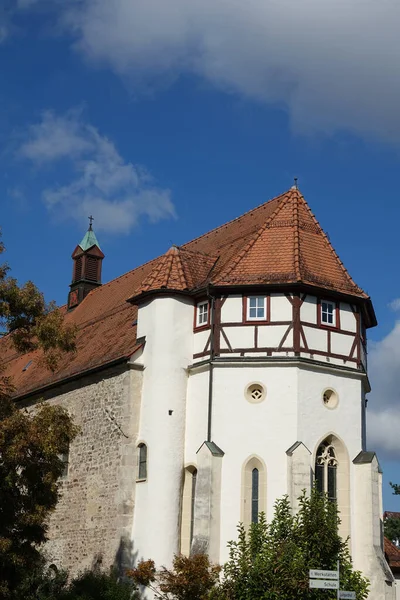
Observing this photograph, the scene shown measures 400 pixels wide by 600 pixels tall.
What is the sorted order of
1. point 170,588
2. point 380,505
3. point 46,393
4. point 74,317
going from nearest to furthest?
point 170,588
point 380,505
point 46,393
point 74,317

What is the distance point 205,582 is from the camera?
22359mm

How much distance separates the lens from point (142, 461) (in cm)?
2747

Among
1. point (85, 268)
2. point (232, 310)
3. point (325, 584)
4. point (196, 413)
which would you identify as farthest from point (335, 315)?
point (85, 268)

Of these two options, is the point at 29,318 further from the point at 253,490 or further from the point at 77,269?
the point at 77,269

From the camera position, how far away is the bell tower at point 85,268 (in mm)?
43781

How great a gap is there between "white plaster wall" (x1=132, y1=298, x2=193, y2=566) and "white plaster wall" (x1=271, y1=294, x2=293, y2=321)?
9.80ft

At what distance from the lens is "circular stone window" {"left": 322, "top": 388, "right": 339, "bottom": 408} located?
26.8 m

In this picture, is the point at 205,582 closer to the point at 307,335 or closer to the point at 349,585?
the point at 349,585

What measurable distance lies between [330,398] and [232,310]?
3.93 m

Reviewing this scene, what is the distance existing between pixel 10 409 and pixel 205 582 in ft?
21.7

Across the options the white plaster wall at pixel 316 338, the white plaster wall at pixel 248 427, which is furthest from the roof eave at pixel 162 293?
the white plaster wall at pixel 316 338

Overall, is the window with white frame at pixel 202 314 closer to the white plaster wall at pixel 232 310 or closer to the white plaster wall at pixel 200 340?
the white plaster wall at pixel 200 340

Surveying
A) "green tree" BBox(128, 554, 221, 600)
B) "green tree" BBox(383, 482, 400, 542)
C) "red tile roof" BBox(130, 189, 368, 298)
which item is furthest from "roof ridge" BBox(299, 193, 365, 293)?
"green tree" BBox(383, 482, 400, 542)

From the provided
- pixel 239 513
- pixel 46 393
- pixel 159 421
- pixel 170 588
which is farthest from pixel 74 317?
pixel 170 588
